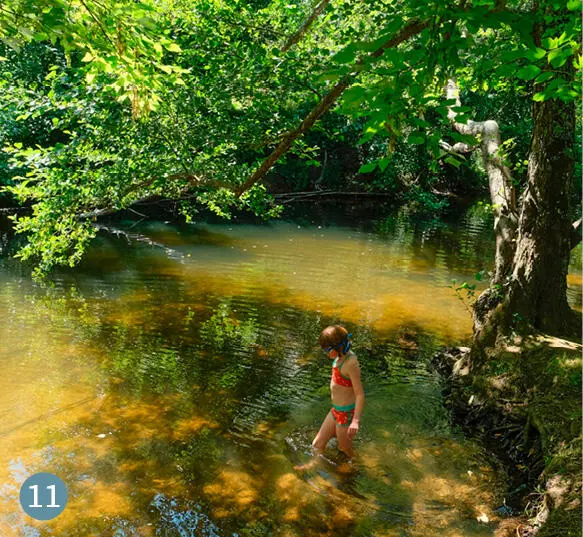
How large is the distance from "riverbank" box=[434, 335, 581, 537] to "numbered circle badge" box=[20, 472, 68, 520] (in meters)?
3.75

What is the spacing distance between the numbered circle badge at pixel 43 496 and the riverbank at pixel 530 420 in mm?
3749

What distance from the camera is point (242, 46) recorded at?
25.3 feet

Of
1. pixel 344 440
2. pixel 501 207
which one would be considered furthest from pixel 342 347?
pixel 501 207

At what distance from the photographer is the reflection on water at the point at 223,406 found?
4684mm

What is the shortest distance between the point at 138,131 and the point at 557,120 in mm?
5684

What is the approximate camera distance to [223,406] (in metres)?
6.64

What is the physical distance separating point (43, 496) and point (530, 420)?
486cm

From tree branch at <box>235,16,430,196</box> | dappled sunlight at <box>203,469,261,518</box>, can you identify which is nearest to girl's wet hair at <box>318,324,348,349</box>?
dappled sunlight at <box>203,469,261,518</box>

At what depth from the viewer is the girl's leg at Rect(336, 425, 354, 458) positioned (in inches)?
215

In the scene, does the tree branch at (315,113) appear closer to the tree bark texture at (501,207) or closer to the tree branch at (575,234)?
the tree bark texture at (501,207)

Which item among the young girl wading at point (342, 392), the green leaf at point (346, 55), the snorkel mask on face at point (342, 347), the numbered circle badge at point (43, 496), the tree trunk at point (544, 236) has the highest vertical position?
the green leaf at point (346, 55)

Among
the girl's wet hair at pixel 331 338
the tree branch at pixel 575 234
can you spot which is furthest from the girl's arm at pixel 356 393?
the tree branch at pixel 575 234

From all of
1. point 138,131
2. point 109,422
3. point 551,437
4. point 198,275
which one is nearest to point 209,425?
point 109,422

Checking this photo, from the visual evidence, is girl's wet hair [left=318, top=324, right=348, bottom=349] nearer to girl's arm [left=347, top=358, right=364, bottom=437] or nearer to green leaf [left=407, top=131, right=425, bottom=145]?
girl's arm [left=347, top=358, right=364, bottom=437]
